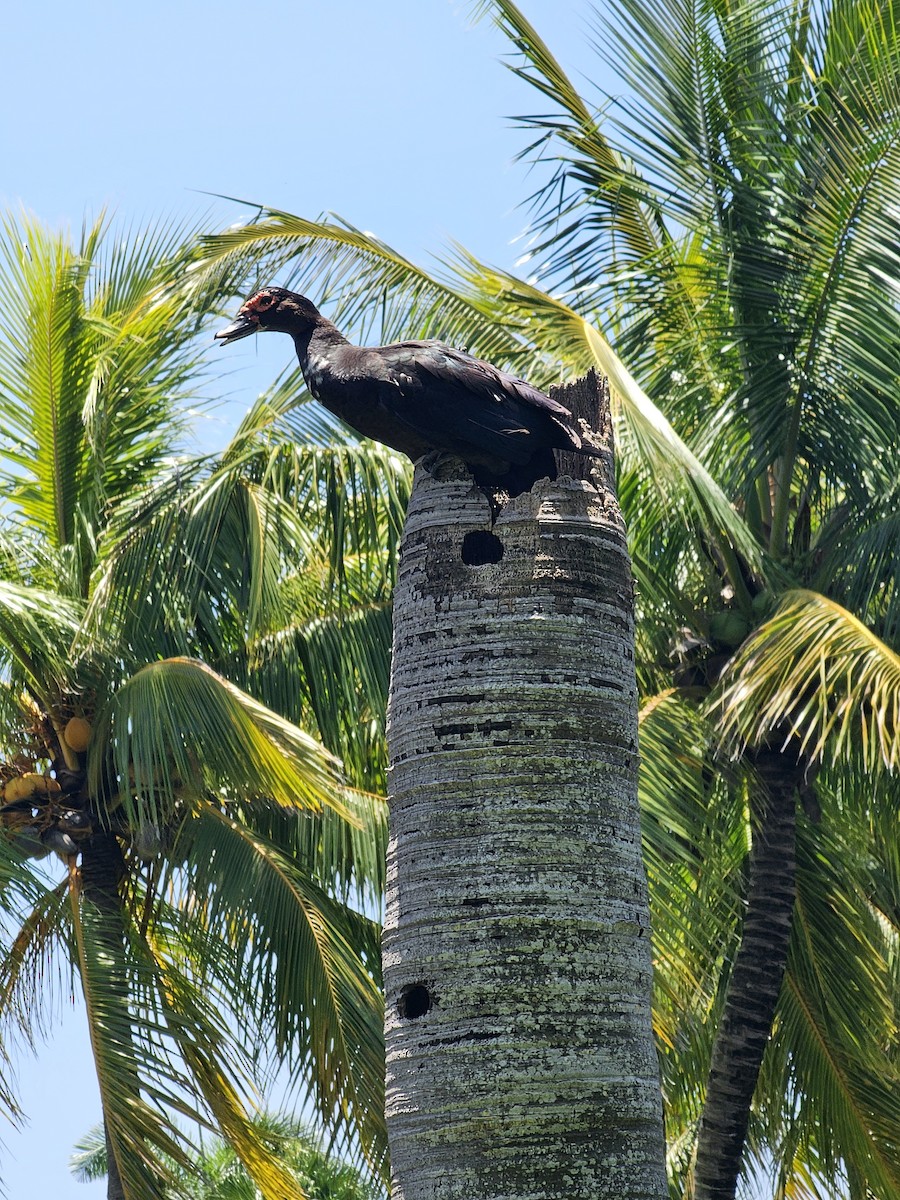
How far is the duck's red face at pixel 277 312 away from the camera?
19.5 ft

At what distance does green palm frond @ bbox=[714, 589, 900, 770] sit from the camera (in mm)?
7875

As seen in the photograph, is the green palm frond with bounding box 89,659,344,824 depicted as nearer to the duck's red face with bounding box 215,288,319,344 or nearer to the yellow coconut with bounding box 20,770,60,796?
the yellow coconut with bounding box 20,770,60,796

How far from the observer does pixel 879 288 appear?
9.91 meters

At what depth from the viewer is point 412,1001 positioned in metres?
4.52

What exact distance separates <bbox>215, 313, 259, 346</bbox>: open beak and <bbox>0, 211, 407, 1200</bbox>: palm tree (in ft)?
10.4

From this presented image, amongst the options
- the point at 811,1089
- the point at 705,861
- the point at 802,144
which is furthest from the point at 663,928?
the point at 802,144

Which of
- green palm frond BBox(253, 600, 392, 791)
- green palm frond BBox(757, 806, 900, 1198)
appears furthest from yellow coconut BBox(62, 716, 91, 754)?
green palm frond BBox(757, 806, 900, 1198)

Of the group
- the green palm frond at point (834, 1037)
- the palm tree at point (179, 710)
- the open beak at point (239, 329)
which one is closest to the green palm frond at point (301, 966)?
the palm tree at point (179, 710)

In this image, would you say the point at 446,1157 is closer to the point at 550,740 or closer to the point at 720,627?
the point at 550,740

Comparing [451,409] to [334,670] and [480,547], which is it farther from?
[334,670]

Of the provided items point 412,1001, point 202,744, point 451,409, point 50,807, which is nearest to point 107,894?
point 50,807

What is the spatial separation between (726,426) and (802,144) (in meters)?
1.70

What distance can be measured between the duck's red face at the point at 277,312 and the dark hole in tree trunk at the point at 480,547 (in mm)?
1341

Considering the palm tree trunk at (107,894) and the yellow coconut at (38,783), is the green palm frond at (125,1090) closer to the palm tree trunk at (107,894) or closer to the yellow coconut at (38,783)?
the palm tree trunk at (107,894)
